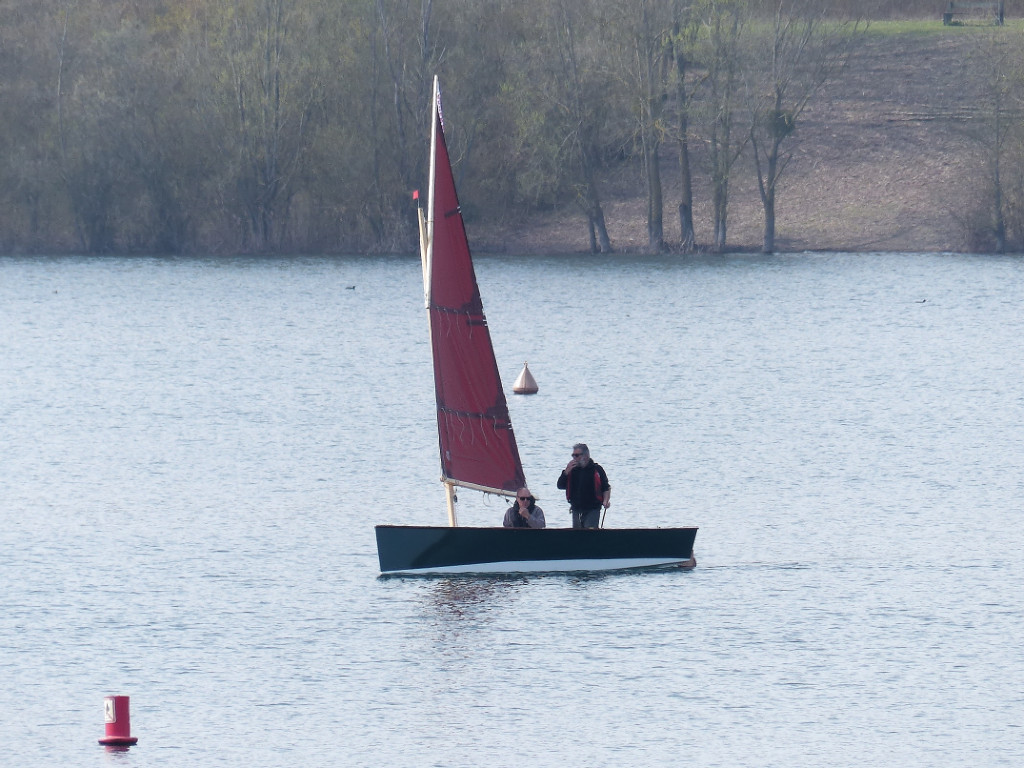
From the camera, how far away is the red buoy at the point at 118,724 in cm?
1919

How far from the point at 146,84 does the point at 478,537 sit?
7965cm

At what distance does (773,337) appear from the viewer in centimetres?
6769

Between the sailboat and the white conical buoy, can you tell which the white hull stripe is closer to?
the sailboat

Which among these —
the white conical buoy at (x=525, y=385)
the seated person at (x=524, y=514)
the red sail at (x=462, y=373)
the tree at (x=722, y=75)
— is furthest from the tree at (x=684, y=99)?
the seated person at (x=524, y=514)

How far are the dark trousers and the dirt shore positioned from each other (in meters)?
72.7

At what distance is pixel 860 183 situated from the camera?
100625mm

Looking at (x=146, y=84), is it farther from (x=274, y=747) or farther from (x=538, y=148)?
(x=274, y=747)

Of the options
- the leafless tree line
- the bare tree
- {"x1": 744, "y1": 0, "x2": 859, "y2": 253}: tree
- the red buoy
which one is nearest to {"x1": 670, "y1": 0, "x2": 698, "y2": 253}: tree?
the leafless tree line

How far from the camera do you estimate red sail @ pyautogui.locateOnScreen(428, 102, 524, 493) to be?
87.7ft

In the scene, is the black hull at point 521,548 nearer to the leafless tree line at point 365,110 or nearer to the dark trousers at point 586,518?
the dark trousers at point 586,518

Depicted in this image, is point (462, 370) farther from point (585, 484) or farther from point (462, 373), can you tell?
point (585, 484)

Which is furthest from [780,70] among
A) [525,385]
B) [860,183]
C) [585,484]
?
[585,484]

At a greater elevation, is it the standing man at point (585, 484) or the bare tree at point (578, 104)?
the bare tree at point (578, 104)

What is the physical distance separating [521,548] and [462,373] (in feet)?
9.88
